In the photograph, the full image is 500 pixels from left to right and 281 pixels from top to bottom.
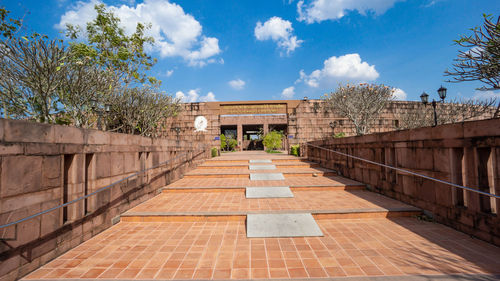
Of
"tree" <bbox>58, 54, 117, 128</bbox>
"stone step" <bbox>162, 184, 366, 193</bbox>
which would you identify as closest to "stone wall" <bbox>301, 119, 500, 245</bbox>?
"stone step" <bbox>162, 184, 366, 193</bbox>

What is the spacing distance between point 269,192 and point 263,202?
78cm

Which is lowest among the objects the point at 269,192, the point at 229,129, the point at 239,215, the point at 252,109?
the point at 239,215

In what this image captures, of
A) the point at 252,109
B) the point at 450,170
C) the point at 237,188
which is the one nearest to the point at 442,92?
the point at 450,170

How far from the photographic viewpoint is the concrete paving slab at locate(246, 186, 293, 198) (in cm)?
546

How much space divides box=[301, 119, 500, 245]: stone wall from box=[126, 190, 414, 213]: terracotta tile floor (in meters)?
0.53

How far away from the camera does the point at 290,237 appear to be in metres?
3.36

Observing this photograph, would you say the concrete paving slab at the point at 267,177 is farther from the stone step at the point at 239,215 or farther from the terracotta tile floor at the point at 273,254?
the terracotta tile floor at the point at 273,254

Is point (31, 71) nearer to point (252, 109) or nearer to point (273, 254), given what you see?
point (273, 254)

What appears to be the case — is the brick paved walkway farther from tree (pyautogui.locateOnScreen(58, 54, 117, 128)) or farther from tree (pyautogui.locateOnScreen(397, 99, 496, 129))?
tree (pyautogui.locateOnScreen(397, 99, 496, 129))

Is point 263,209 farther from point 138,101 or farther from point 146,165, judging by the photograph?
point 138,101

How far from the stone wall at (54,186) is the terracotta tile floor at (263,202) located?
88 cm

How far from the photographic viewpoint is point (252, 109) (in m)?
21.1

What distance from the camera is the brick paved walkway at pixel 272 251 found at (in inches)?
96.3

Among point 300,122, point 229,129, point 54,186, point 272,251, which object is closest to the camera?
point 54,186
